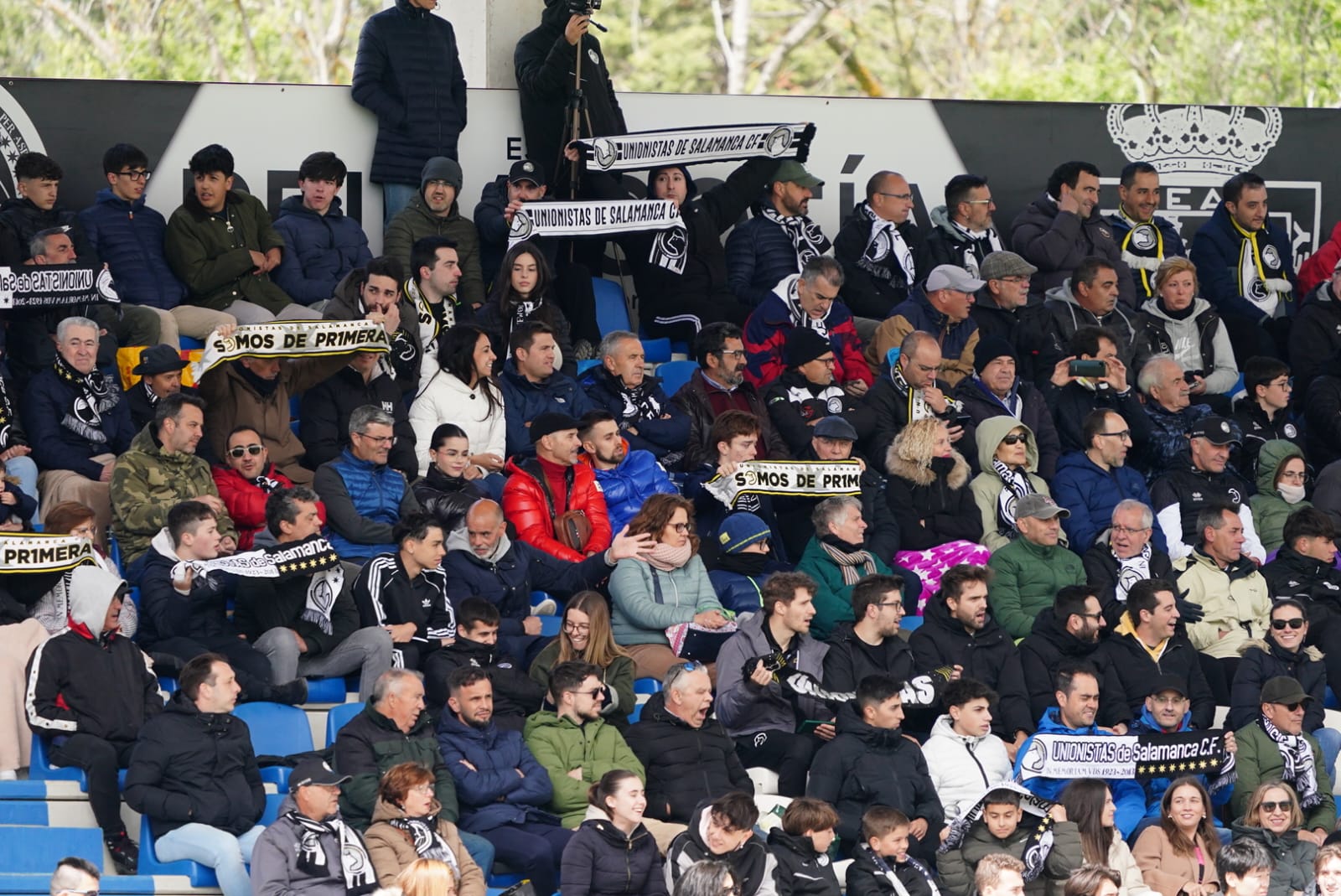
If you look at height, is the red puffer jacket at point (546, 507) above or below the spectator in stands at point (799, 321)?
below

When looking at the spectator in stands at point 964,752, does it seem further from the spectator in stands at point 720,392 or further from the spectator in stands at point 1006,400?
the spectator in stands at point 1006,400

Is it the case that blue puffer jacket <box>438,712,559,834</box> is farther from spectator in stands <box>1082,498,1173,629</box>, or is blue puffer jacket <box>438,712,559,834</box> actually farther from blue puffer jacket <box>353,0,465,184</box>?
blue puffer jacket <box>353,0,465,184</box>

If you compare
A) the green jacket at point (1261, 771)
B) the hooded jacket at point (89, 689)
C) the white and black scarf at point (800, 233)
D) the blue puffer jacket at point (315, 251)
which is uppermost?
the blue puffer jacket at point (315, 251)

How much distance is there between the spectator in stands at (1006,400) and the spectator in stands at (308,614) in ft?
12.2

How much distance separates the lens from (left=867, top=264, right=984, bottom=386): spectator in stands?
507 inches

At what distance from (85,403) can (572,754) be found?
9.94ft

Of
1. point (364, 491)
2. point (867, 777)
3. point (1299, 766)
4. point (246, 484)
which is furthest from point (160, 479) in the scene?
point (1299, 766)

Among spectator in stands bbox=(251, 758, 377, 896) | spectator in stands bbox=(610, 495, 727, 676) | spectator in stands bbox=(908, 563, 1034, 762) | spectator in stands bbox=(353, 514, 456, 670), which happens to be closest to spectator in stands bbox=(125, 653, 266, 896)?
spectator in stands bbox=(251, 758, 377, 896)

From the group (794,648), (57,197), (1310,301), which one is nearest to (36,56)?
(57,197)

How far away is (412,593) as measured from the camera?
10203mm

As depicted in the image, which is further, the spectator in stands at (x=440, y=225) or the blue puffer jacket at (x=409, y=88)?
the blue puffer jacket at (x=409, y=88)

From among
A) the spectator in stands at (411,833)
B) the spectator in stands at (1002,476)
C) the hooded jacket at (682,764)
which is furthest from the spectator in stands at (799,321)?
the spectator in stands at (411,833)

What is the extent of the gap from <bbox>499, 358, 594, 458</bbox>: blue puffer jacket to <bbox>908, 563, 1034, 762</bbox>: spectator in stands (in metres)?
2.18

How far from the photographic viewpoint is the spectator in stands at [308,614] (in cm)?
1003
